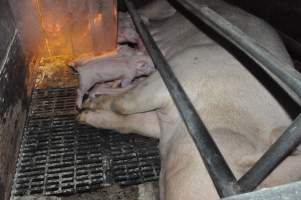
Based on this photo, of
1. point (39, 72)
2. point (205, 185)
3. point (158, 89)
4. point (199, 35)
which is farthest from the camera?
point (39, 72)

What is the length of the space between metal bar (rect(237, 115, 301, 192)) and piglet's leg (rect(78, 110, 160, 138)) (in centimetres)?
157

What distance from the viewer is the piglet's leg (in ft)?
9.70

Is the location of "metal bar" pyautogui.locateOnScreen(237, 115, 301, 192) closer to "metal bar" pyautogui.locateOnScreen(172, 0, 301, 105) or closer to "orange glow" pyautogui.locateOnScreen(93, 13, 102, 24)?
"metal bar" pyautogui.locateOnScreen(172, 0, 301, 105)

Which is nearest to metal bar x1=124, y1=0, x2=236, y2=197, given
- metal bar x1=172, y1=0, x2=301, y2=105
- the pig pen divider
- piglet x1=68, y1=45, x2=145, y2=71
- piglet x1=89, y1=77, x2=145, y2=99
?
the pig pen divider

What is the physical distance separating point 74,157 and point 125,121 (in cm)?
52

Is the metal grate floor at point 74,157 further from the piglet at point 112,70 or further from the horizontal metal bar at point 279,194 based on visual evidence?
the horizontal metal bar at point 279,194

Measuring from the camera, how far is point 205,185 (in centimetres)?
184

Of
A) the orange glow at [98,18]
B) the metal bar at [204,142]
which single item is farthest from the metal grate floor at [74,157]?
the orange glow at [98,18]

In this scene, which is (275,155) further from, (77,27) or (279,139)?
(77,27)

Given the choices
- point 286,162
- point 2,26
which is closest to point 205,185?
point 286,162

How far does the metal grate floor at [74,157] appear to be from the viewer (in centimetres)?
258

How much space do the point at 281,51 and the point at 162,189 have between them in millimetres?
1500

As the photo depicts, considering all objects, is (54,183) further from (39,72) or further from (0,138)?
(39,72)

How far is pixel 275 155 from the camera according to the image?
135 cm
